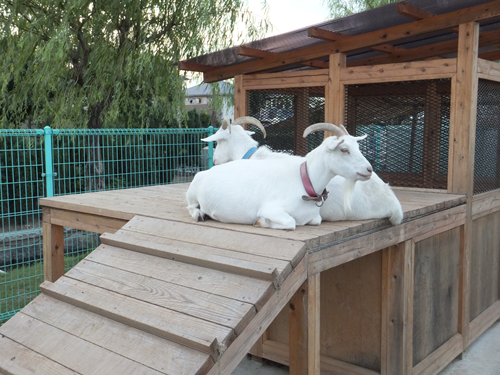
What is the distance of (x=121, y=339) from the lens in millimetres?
2377

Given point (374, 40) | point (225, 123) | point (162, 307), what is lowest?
point (162, 307)

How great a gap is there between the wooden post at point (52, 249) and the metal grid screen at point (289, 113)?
7.49ft

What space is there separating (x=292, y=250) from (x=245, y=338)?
0.52m

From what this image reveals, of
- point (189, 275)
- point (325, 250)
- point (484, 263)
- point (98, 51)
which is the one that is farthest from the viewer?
point (98, 51)

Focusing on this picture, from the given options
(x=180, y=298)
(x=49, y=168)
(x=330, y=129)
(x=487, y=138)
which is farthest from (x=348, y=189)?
(x=49, y=168)

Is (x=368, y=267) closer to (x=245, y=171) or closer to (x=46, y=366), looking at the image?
(x=245, y=171)

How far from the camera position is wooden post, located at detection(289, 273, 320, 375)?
2.71 meters

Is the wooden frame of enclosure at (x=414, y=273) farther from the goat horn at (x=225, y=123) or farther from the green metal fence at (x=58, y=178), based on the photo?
the green metal fence at (x=58, y=178)

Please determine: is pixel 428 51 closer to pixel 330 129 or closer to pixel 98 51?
pixel 330 129

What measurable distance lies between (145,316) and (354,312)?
206 cm

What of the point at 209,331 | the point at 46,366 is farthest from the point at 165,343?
the point at 46,366

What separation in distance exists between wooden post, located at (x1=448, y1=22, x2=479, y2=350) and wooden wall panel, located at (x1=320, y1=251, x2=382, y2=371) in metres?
1.07

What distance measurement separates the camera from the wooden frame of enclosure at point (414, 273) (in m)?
3.73

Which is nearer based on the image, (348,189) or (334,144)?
(334,144)
